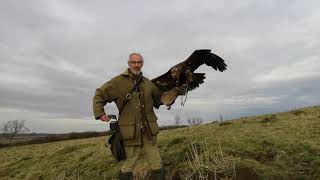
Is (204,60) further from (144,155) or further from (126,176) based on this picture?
(126,176)

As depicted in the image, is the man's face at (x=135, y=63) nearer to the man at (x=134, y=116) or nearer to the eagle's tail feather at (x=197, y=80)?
the man at (x=134, y=116)

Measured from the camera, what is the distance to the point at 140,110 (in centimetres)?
838

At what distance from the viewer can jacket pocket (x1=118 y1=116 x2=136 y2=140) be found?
8.29 metres

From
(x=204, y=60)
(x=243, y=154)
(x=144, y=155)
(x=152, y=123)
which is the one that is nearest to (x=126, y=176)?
(x=144, y=155)

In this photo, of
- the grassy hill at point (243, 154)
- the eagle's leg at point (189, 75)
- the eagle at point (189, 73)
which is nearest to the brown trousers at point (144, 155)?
the grassy hill at point (243, 154)

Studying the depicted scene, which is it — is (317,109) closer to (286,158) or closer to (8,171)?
(286,158)

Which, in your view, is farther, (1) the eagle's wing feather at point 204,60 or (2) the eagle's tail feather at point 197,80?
(2) the eagle's tail feather at point 197,80

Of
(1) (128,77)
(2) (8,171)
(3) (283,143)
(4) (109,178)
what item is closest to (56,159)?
(2) (8,171)

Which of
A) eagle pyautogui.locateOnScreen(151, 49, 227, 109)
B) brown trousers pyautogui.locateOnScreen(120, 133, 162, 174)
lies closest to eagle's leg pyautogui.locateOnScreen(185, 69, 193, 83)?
eagle pyautogui.locateOnScreen(151, 49, 227, 109)

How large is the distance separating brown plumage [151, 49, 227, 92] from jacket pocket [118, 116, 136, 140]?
1263 mm

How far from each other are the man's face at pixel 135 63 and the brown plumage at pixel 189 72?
1098mm

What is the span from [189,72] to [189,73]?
0.07 feet

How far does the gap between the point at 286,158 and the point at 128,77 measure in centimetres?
468

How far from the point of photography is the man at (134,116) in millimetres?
8320
